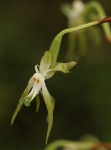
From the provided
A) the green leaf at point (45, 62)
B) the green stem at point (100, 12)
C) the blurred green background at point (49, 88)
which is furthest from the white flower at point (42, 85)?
the blurred green background at point (49, 88)

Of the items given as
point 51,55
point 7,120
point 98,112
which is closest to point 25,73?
point 7,120

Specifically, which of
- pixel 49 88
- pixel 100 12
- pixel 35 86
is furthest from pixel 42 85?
pixel 49 88

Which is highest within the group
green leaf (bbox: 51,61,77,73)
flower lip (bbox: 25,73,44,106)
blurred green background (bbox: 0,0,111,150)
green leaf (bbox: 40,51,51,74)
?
green leaf (bbox: 40,51,51,74)

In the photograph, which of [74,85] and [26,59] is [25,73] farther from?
[74,85]

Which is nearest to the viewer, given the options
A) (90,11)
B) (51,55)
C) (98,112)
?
(51,55)

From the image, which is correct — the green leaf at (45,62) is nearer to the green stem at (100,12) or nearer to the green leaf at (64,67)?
the green leaf at (64,67)

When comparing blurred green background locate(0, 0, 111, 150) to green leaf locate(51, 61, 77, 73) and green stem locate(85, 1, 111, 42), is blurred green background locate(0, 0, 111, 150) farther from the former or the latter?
green leaf locate(51, 61, 77, 73)

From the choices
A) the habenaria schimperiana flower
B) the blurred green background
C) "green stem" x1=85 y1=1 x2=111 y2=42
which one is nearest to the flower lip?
the habenaria schimperiana flower

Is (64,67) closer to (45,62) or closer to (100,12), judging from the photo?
(45,62)

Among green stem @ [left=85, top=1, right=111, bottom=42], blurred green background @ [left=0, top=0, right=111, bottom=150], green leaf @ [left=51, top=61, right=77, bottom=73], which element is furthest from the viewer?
blurred green background @ [left=0, top=0, right=111, bottom=150]
